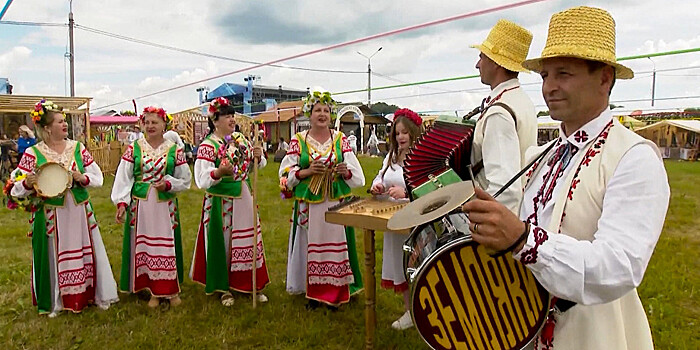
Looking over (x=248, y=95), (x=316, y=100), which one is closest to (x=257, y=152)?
(x=316, y=100)

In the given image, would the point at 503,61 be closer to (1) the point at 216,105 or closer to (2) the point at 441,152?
(2) the point at 441,152

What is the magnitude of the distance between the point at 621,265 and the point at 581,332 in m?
0.35

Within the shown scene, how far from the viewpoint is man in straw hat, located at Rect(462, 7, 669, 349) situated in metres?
1.23

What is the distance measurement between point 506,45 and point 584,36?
1.29 meters

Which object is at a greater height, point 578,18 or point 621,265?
point 578,18

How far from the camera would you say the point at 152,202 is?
4648mm

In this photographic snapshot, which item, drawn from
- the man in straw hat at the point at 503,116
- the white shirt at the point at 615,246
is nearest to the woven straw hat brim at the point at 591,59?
the white shirt at the point at 615,246

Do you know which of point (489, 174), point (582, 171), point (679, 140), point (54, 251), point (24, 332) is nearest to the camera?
point (582, 171)

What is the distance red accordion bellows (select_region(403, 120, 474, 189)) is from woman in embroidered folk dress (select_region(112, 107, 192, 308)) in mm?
3010

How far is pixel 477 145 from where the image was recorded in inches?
99.1

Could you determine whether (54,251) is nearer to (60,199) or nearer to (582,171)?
(60,199)

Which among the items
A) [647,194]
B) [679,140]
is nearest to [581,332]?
[647,194]

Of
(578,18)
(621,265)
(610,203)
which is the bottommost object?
(621,265)

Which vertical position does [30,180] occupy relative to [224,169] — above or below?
below
